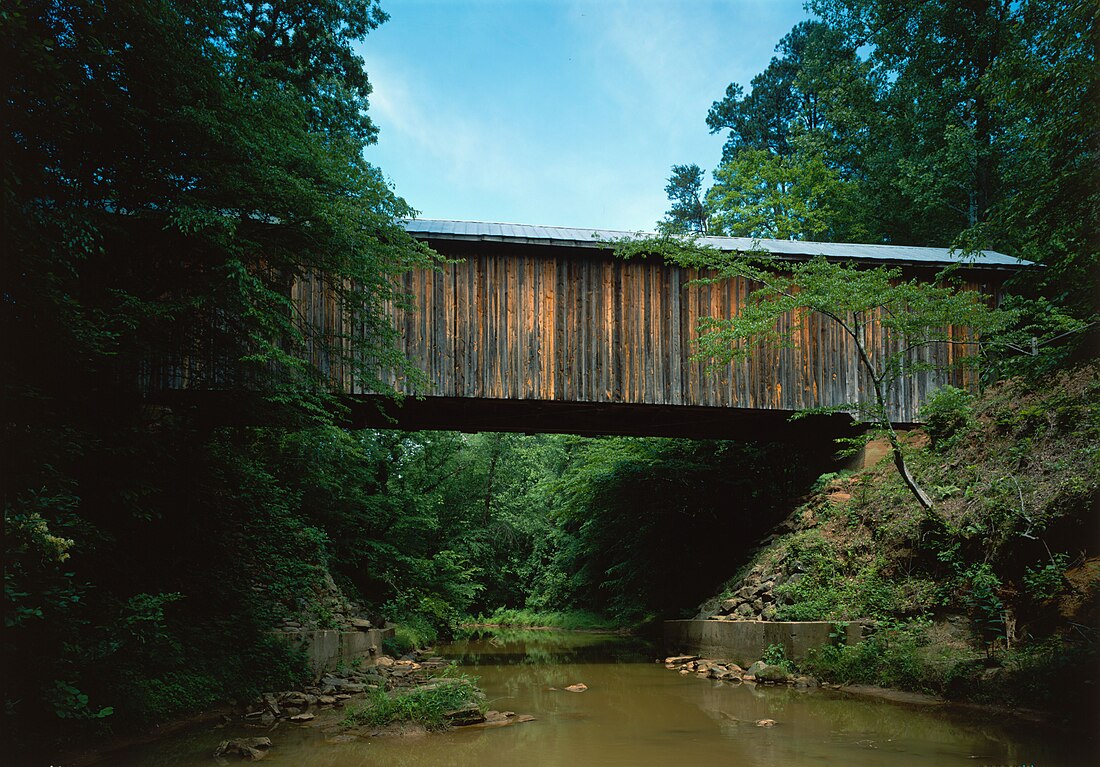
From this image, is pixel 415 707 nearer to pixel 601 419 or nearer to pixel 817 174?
pixel 601 419

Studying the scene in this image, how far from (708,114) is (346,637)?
96.2 feet

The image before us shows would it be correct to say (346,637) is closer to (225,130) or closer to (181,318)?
(181,318)

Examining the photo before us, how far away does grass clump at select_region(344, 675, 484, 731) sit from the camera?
719 cm

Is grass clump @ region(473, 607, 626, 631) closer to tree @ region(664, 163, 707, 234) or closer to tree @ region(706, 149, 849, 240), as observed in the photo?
tree @ region(706, 149, 849, 240)

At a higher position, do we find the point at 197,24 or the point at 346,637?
the point at 197,24

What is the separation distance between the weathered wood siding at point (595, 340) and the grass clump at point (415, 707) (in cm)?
542

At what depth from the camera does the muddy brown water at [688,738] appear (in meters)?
5.73

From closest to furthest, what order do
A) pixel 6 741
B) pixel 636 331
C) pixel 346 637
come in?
pixel 6 741 < pixel 346 637 < pixel 636 331

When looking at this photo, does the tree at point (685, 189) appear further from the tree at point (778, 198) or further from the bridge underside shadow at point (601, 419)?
the bridge underside shadow at point (601, 419)

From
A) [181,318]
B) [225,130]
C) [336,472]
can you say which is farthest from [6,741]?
[336,472]

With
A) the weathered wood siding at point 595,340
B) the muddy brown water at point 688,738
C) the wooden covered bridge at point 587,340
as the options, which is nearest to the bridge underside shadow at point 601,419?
the wooden covered bridge at point 587,340

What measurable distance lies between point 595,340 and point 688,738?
713 centimetres

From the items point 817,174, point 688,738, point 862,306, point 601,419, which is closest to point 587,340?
point 601,419

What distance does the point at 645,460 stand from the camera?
1689 centimetres
